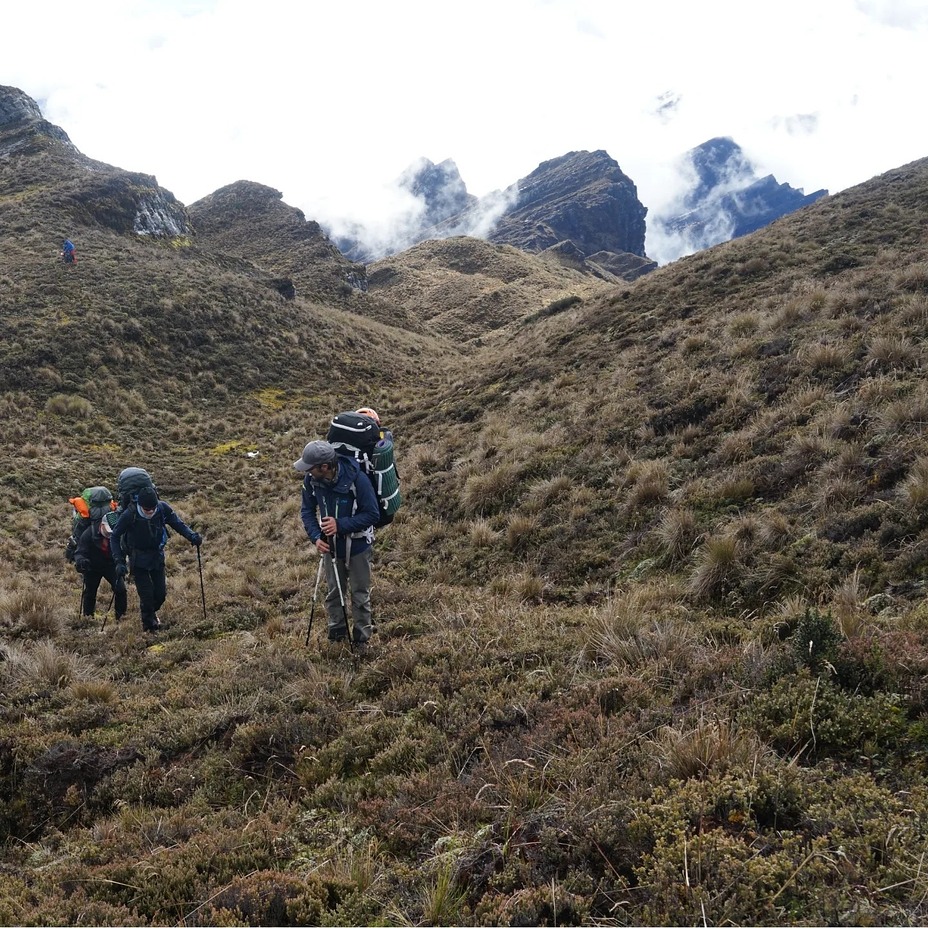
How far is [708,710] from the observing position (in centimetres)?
349

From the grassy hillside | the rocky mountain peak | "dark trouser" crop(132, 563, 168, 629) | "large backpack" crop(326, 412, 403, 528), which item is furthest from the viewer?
the rocky mountain peak

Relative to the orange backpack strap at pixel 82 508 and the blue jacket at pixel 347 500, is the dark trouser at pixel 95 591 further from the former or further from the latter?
the blue jacket at pixel 347 500

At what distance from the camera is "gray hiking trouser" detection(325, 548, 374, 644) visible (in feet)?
20.3

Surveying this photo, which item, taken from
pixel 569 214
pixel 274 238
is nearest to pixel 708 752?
pixel 274 238

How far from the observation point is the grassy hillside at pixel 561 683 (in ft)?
8.59

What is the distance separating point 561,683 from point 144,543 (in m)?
6.18

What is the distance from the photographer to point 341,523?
591 centimetres

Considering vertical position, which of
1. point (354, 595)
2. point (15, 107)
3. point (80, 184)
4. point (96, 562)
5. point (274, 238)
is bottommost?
point (354, 595)

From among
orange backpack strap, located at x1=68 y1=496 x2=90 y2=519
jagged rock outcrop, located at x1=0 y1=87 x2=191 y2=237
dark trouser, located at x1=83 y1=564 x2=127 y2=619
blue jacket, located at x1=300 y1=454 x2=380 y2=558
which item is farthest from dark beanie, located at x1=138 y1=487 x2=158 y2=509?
jagged rock outcrop, located at x1=0 y1=87 x2=191 y2=237

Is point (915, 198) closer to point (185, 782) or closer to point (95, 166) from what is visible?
point (185, 782)

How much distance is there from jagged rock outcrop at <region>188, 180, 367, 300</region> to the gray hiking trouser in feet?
148

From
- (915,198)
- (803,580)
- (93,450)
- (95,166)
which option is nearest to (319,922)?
(803,580)

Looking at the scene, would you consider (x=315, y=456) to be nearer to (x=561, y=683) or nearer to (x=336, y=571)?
(x=336, y=571)

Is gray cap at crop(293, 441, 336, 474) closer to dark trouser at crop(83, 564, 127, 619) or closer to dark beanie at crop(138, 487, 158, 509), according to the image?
dark beanie at crop(138, 487, 158, 509)
